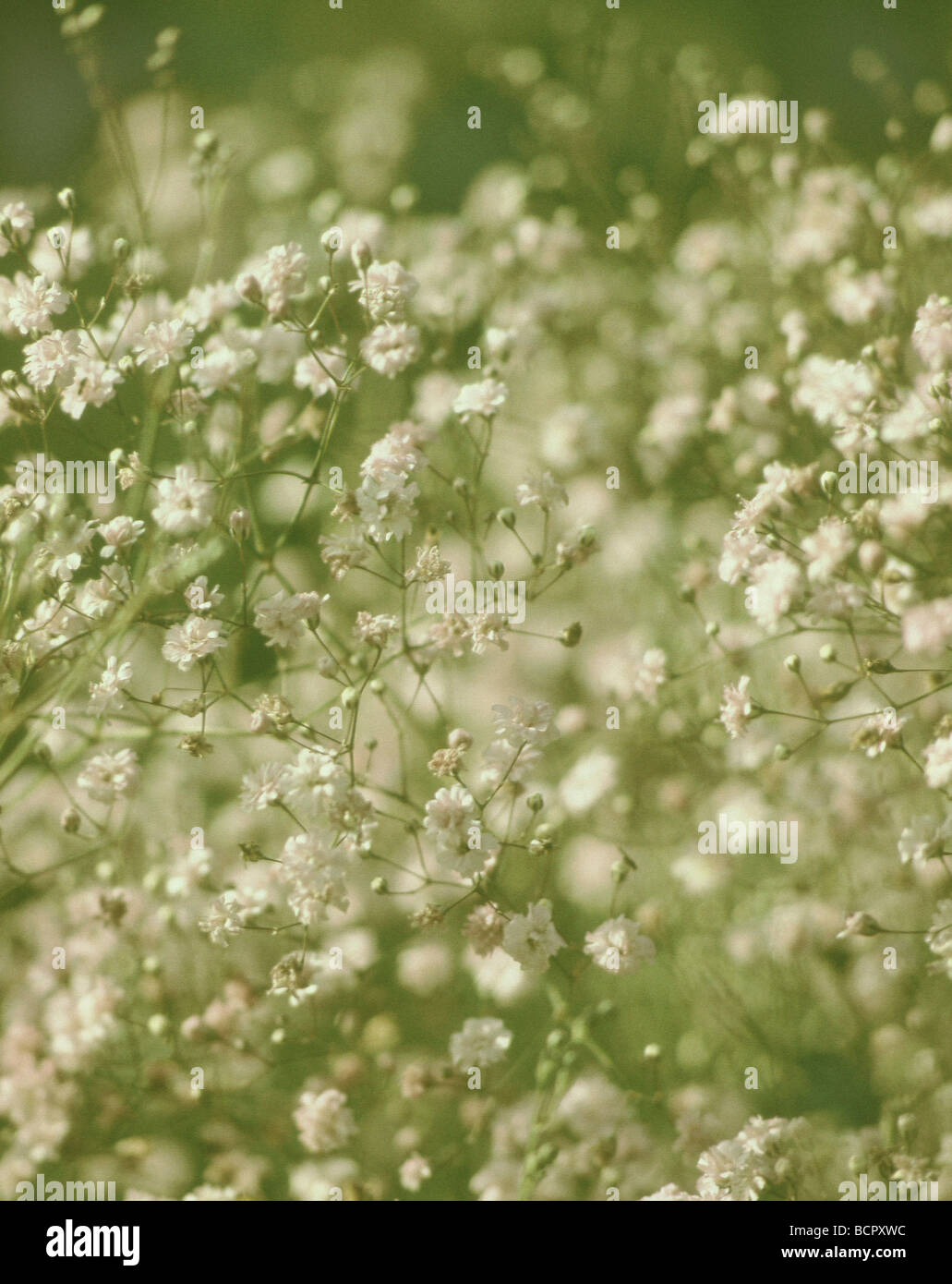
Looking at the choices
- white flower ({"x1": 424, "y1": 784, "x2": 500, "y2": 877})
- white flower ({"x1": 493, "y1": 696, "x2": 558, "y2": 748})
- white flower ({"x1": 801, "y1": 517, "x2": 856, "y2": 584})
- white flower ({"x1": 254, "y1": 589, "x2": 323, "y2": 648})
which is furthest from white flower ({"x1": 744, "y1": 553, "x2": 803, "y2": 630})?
white flower ({"x1": 254, "y1": 589, "x2": 323, "y2": 648})

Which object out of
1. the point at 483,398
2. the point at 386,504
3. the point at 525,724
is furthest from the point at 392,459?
the point at 525,724

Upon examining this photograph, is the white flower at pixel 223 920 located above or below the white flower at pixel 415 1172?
above

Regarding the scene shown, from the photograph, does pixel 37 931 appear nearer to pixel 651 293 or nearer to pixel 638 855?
pixel 638 855

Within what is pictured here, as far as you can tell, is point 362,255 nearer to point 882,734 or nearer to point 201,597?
point 201,597

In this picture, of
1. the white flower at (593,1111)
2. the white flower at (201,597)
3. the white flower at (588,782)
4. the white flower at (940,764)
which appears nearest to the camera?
the white flower at (940,764)

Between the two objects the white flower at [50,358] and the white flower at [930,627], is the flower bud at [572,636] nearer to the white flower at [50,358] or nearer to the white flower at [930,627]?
the white flower at [930,627]

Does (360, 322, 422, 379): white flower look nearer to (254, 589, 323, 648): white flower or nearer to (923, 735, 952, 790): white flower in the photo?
(254, 589, 323, 648): white flower

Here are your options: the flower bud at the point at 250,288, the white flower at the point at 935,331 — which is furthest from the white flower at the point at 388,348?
the white flower at the point at 935,331
